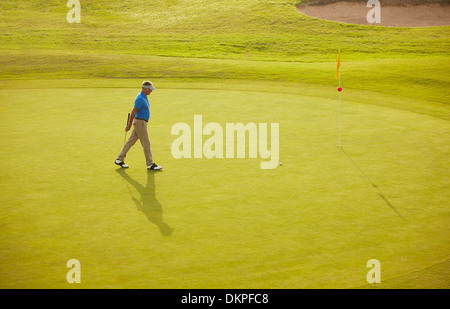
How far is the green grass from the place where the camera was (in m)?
8.26

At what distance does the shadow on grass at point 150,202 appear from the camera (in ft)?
31.7

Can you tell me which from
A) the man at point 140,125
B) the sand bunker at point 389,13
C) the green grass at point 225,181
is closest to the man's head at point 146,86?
the man at point 140,125

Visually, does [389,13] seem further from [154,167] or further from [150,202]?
[150,202]

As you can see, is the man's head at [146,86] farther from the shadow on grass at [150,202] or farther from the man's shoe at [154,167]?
the shadow on grass at [150,202]

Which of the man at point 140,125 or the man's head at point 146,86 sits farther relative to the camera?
the man's head at point 146,86

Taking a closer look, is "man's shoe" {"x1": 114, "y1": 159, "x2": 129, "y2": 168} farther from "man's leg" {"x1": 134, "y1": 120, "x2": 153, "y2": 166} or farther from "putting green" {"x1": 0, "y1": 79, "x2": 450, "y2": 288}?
"man's leg" {"x1": 134, "y1": 120, "x2": 153, "y2": 166}

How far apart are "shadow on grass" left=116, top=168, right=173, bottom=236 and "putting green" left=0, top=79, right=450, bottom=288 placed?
1.5 inches

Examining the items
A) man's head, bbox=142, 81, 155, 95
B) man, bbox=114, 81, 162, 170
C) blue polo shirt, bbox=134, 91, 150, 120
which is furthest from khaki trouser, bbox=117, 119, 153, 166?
man's head, bbox=142, 81, 155, 95

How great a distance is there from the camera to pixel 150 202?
10883mm

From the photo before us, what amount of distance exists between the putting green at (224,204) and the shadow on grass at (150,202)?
37mm

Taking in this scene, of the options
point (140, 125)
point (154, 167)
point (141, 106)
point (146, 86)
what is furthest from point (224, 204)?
point (146, 86)

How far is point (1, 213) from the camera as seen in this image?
10.3m

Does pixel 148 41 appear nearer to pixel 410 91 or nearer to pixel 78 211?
pixel 410 91

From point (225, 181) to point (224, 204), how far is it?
53.1 inches
